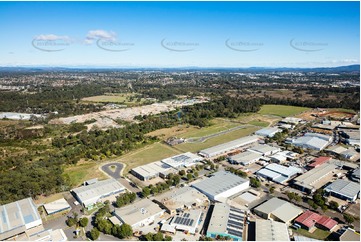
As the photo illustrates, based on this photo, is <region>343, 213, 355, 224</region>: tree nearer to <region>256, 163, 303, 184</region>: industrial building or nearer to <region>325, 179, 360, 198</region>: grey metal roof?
<region>325, 179, 360, 198</region>: grey metal roof

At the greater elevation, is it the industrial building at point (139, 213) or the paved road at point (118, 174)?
the industrial building at point (139, 213)

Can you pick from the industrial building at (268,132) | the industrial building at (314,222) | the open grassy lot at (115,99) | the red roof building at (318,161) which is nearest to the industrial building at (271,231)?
the industrial building at (314,222)

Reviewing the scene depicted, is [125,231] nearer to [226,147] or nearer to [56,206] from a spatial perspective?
[56,206]

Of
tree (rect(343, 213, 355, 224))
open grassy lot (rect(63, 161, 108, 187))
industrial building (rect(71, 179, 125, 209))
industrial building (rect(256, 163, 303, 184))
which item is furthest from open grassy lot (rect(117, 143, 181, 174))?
tree (rect(343, 213, 355, 224))

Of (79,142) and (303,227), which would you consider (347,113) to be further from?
(79,142)

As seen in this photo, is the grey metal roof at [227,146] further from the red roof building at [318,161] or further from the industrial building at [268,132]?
the red roof building at [318,161]
